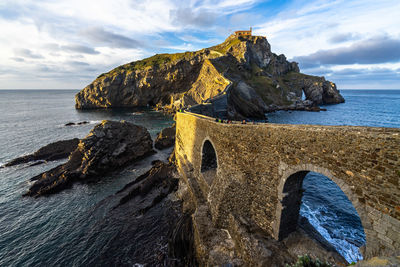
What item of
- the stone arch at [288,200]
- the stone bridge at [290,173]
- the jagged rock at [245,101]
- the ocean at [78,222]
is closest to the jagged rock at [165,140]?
the ocean at [78,222]

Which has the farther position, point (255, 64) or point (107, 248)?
point (255, 64)

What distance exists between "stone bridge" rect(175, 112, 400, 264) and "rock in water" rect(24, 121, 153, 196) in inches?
636

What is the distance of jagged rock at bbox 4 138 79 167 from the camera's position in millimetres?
32731

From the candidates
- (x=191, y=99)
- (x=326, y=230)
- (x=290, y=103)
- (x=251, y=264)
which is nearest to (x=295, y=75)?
(x=290, y=103)

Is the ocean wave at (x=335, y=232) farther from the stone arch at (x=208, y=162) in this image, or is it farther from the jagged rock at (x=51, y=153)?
the jagged rock at (x=51, y=153)

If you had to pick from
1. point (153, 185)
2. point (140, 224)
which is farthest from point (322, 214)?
point (153, 185)

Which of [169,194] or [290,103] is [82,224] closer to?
[169,194]

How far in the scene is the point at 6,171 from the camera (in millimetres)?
29125

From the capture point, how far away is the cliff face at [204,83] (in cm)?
7743

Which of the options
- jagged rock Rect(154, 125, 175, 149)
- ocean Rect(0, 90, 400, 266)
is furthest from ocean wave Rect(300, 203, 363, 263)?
jagged rock Rect(154, 125, 175, 149)

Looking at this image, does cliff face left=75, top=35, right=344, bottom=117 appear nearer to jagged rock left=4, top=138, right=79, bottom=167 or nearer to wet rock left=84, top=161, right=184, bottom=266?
jagged rock left=4, top=138, right=79, bottom=167

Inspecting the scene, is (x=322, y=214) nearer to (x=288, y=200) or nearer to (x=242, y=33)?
(x=288, y=200)

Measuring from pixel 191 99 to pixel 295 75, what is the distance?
8119cm

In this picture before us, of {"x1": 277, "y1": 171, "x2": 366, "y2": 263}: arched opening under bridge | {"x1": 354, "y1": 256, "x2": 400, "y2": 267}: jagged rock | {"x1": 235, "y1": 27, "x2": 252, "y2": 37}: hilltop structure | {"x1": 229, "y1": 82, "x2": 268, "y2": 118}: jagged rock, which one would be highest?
{"x1": 235, "y1": 27, "x2": 252, "y2": 37}: hilltop structure
